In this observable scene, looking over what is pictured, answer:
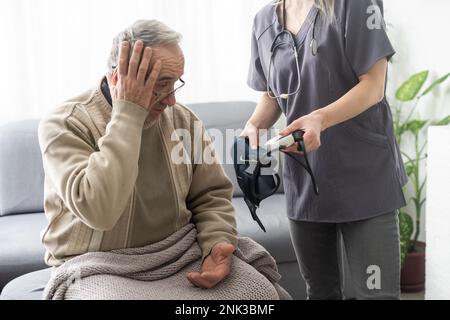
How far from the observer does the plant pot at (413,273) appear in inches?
93.4

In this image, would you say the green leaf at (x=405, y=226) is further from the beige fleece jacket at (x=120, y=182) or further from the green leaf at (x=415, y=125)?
the beige fleece jacket at (x=120, y=182)

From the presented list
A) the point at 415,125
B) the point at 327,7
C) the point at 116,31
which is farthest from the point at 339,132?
the point at 116,31

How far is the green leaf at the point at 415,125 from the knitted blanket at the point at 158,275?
1.38 m

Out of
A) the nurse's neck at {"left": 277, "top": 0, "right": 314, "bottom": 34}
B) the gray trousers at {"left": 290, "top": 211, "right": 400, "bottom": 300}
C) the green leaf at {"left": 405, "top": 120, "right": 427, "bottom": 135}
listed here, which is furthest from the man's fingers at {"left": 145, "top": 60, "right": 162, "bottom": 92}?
the green leaf at {"left": 405, "top": 120, "right": 427, "bottom": 135}

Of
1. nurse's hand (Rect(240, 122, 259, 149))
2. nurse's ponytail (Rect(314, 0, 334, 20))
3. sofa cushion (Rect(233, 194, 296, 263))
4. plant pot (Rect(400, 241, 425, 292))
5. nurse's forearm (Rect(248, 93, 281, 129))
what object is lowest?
plant pot (Rect(400, 241, 425, 292))

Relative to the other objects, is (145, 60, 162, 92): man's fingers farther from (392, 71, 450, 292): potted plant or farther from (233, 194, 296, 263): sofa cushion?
(392, 71, 450, 292): potted plant

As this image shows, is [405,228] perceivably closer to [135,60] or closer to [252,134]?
[252,134]

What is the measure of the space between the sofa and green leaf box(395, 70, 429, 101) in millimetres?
635

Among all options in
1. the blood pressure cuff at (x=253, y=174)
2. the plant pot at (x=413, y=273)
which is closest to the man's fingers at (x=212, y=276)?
the blood pressure cuff at (x=253, y=174)

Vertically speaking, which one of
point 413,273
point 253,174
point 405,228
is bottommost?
point 413,273

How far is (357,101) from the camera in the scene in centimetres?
118

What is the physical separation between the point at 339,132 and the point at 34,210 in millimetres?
Answer: 1442

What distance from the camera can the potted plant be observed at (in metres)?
2.37

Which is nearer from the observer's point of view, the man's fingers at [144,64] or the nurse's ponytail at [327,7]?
the man's fingers at [144,64]
